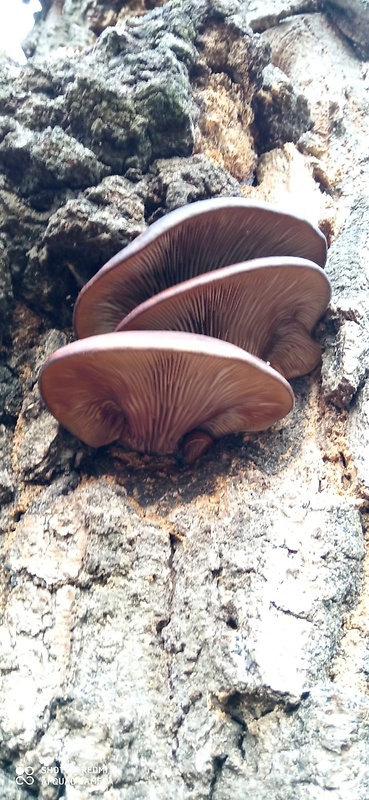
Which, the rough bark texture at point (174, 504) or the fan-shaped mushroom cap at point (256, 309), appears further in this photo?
the fan-shaped mushroom cap at point (256, 309)

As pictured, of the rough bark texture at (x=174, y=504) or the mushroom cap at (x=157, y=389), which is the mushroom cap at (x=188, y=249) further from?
the mushroom cap at (x=157, y=389)

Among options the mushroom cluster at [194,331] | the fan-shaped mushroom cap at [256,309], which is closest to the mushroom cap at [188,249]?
the mushroom cluster at [194,331]

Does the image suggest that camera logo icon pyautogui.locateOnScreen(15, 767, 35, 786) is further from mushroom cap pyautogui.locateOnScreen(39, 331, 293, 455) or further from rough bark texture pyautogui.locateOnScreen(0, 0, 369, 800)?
mushroom cap pyautogui.locateOnScreen(39, 331, 293, 455)

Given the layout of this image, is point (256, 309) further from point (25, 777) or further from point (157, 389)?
point (25, 777)

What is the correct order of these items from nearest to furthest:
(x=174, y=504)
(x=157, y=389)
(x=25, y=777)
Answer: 1. (x=25, y=777)
2. (x=157, y=389)
3. (x=174, y=504)

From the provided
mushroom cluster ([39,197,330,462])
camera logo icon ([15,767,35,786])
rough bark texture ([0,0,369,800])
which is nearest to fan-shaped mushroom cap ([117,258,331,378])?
mushroom cluster ([39,197,330,462])

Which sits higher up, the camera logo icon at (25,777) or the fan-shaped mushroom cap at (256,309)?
the fan-shaped mushroom cap at (256,309)

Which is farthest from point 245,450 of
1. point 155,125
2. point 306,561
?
point 155,125

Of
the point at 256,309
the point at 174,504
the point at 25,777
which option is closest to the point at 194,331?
the point at 256,309

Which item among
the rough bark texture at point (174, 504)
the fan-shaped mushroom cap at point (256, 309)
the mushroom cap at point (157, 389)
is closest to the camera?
the rough bark texture at point (174, 504)
